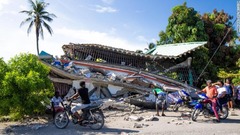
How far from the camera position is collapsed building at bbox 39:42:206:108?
1685 centimetres

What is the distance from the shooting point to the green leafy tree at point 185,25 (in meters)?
24.2

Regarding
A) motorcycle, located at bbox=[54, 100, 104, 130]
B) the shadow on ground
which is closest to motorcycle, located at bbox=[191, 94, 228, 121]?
the shadow on ground

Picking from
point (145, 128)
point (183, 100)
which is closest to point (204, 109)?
point (183, 100)

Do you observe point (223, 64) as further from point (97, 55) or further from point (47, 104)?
point (47, 104)

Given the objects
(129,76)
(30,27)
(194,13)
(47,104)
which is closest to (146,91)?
(129,76)

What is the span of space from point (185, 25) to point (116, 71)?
9.55m

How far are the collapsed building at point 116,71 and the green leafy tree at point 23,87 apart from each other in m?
5.48

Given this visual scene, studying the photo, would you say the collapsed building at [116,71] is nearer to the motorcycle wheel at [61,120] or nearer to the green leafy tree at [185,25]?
the green leafy tree at [185,25]

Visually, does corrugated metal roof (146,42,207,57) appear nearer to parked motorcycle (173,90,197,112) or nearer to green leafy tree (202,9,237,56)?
green leafy tree (202,9,237,56)

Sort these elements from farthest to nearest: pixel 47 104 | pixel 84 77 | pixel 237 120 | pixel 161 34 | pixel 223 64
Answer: pixel 161 34 → pixel 223 64 → pixel 84 77 → pixel 47 104 → pixel 237 120

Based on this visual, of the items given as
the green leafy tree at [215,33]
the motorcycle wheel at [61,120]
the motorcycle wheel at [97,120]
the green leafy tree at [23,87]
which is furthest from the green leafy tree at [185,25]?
the motorcycle wheel at [61,120]

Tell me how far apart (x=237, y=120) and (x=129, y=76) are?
8.25 m

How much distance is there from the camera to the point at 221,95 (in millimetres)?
11141

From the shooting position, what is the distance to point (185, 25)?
961 inches
